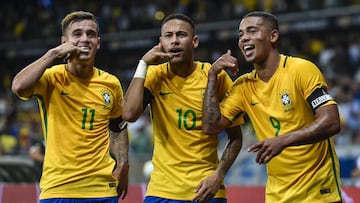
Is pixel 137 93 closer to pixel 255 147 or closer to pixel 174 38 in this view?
pixel 174 38

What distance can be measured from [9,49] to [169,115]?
24.1 meters

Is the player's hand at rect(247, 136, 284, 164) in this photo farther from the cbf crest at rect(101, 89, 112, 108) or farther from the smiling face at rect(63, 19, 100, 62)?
the smiling face at rect(63, 19, 100, 62)

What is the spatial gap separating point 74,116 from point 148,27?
19.6m

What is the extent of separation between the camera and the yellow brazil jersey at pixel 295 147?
618 centimetres

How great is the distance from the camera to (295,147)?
625 cm

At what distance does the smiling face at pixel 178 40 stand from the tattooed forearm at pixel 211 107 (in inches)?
17.5

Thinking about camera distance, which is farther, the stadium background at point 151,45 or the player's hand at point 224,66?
the stadium background at point 151,45

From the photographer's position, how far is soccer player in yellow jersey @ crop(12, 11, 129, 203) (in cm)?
654

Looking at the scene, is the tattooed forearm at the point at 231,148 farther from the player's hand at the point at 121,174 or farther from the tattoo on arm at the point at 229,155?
the player's hand at the point at 121,174

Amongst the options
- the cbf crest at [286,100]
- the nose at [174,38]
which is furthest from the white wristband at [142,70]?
the cbf crest at [286,100]

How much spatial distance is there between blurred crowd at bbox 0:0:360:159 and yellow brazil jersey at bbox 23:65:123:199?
9.25m

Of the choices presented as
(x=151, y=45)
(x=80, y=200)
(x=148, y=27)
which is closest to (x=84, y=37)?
(x=80, y=200)

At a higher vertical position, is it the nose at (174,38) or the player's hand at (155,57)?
the nose at (174,38)

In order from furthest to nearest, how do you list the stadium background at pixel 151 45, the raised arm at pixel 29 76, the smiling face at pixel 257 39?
the stadium background at pixel 151 45 → the smiling face at pixel 257 39 → the raised arm at pixel 29 76
